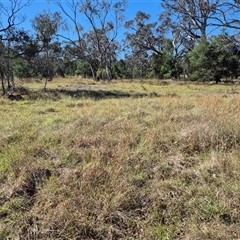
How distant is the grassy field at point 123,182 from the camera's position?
2.26 m

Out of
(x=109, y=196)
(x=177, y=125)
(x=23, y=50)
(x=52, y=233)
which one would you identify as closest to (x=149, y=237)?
(x=109, y=196)

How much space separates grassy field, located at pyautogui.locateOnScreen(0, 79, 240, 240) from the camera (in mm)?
2262

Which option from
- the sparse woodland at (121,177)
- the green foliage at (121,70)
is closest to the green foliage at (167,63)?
the green foliage at (121,70)

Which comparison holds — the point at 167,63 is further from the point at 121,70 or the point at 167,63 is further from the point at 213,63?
the point at 121,70

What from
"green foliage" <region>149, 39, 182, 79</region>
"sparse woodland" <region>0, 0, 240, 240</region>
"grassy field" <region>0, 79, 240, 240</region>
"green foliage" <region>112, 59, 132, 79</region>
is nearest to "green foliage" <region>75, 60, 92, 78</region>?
"green foliage" <region>112, 59, 132, 79</region>

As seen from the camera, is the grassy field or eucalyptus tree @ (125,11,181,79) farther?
eucalyptus tree @ (125,11,181,79)

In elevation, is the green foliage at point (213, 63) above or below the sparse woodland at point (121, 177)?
above

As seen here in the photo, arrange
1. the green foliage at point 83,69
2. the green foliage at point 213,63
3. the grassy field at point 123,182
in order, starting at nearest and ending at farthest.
A: the grassy field at point 123,182
the green foliage at point 213,63
the green foliage at point 83,69

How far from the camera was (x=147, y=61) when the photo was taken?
131ft

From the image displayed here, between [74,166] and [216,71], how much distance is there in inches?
814

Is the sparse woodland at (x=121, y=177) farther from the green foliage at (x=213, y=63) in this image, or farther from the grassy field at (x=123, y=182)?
the green foliage at (x=213, y=63)

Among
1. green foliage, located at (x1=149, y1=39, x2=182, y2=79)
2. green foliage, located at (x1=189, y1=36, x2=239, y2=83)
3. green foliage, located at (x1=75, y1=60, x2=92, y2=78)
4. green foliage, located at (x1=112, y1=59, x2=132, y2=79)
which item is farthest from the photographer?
green foliage, located at (x1=75, y1=60, x2=92, y2=78)

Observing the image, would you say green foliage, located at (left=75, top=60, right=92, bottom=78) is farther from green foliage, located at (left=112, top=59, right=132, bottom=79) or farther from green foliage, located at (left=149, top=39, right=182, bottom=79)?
green foliage, located at (left=149, top=39, right=182, bottom=79)

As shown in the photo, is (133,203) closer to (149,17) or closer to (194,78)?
(194,78)
